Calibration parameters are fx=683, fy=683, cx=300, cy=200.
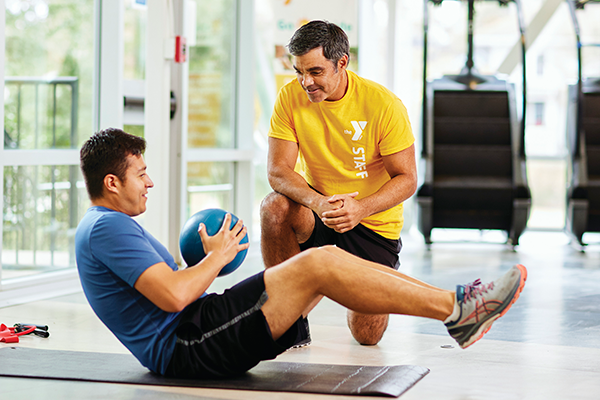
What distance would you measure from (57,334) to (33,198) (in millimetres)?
Result: 1407

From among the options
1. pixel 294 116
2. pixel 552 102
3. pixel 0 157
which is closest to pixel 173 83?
pixel 0 157

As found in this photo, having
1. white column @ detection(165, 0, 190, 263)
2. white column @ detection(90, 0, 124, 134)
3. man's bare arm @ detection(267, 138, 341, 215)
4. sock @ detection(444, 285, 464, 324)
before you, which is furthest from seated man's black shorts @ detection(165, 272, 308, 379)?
white column @ detection(165, 0, 190, 263)

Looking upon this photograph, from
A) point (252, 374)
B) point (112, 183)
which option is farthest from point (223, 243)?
point (252, 374)

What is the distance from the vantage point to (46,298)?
364 cm

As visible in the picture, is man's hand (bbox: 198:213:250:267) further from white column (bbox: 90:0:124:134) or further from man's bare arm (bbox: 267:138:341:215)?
white column (bbox: 90:0:124:134)

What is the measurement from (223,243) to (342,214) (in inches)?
22.4

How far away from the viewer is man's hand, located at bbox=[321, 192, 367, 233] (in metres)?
2.48

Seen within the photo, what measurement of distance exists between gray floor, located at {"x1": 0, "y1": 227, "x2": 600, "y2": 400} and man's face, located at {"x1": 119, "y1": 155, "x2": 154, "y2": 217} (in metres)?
0.56

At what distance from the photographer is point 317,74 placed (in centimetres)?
262

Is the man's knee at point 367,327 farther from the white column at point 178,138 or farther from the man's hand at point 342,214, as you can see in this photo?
the white column at point 178,138

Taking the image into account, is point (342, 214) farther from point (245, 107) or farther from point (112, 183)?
point (245, 107)

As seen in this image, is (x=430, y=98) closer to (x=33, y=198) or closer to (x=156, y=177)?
(x=156, y=177)

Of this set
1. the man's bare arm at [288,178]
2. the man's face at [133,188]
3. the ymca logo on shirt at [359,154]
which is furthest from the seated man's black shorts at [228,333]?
the ymca logo on shirt at [359,154]

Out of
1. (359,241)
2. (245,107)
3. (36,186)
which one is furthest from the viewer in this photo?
(245,107)
